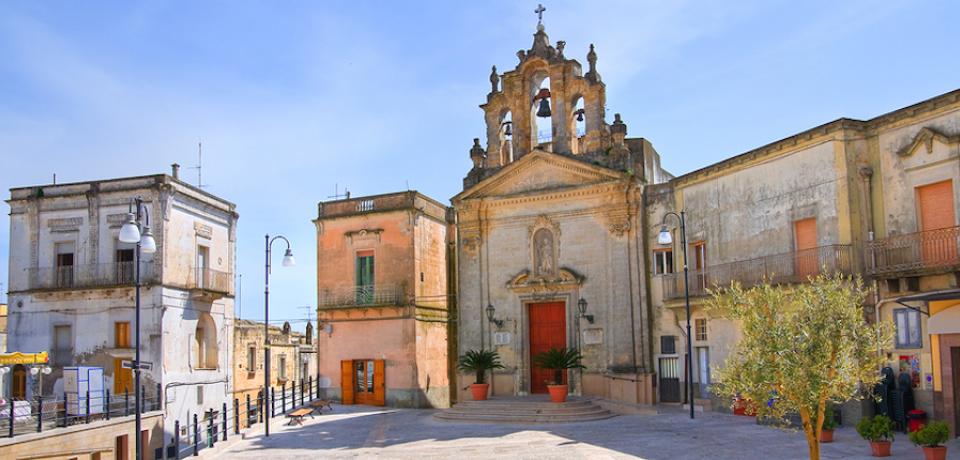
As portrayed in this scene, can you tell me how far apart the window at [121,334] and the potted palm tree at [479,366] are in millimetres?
11488

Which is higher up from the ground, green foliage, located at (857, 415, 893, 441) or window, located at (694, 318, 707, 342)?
window, located at (694, 318, 707, 342)

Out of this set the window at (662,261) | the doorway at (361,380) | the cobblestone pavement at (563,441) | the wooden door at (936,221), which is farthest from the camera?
the doorway at (361,380)

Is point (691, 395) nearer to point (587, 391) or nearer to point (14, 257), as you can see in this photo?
point (587, 391)

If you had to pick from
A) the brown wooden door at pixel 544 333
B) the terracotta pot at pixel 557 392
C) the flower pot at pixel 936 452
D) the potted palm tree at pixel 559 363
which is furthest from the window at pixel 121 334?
the flower pot at pixel 936 452

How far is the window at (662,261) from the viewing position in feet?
91.2

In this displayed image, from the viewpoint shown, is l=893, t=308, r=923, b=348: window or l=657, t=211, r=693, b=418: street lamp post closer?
l=893, t=308, r=923, b=348: window

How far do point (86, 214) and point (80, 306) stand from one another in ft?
10.8

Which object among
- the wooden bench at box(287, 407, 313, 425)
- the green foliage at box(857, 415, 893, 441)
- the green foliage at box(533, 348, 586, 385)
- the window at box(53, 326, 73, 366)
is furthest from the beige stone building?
the green foliage at box(857, 415, 893, 441)

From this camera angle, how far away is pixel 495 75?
31.6m

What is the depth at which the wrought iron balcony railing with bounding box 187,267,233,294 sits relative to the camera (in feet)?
104

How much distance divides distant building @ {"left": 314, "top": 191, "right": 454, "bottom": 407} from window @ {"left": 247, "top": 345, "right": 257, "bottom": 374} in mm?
10626

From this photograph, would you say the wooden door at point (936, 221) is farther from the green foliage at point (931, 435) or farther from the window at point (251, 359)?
the window at point (251, 359)

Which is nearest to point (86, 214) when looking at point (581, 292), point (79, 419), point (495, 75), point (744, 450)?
point (79, 419)

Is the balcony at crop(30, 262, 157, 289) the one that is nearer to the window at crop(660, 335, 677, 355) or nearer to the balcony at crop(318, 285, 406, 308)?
the balcony at crop(318, 285, 406, 308)
